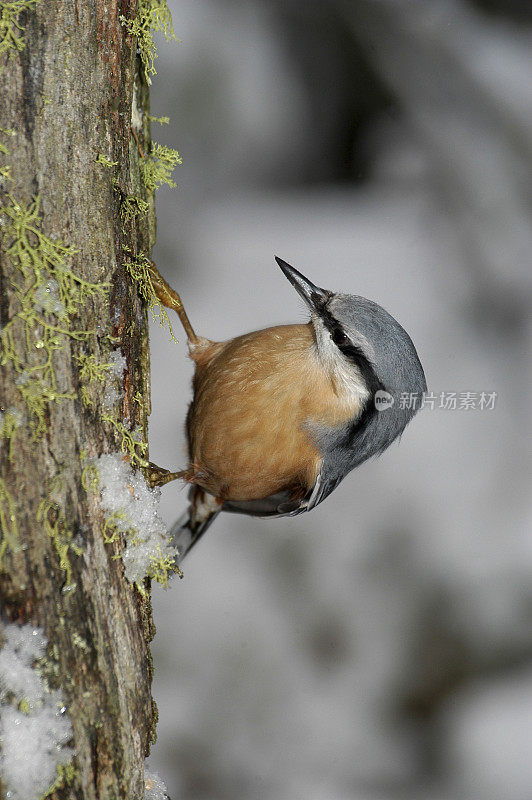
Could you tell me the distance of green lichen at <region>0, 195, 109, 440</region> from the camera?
109 centimetres

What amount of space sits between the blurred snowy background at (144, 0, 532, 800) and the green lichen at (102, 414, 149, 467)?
1481mm

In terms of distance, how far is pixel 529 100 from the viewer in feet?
9.87

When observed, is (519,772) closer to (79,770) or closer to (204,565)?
(204,565)

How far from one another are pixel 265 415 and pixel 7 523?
3.51ft

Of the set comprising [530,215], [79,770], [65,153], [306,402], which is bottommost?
[79,770]

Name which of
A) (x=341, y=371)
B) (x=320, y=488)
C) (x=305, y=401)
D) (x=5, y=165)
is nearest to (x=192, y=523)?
(x=320, y=488)

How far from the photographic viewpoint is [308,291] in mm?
2096

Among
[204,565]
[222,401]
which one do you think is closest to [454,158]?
[222,401]

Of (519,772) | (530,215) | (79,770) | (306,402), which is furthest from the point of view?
(530,215)

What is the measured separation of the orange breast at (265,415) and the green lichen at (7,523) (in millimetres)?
1028

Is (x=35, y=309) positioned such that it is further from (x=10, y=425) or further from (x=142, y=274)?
(x=142, y=274)

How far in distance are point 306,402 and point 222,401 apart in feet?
0.93

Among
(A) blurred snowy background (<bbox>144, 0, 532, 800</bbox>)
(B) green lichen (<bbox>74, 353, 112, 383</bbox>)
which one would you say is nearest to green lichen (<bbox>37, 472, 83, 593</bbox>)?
(B) green lichen (<bbox>74, 353, 112, 383</bbox>)

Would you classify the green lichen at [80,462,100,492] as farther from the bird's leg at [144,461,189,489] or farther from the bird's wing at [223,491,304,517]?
the bird's wing at [223,491,304,517]
